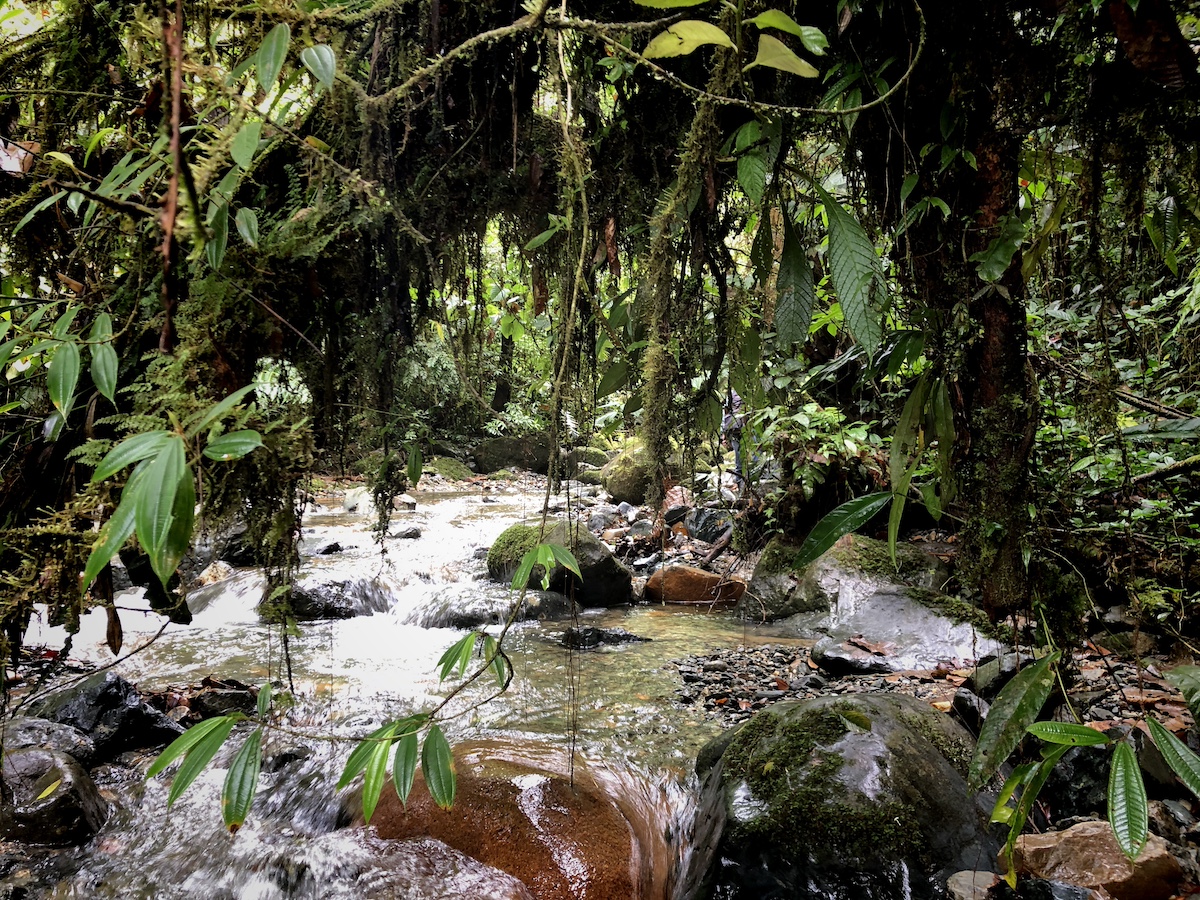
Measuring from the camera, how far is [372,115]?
63.1 inches

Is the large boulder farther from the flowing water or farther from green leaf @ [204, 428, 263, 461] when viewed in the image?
green leaf @ [204, 428, 263, 461]

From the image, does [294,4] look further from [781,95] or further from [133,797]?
[133,797]

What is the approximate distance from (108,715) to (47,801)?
30.9 inches

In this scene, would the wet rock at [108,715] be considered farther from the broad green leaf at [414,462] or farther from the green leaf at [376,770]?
the green leaf at [376,770]

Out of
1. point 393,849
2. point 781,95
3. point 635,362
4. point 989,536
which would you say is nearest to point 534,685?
point 393,849

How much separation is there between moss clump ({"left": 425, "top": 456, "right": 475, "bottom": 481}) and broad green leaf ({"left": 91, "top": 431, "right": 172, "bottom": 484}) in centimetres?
1087

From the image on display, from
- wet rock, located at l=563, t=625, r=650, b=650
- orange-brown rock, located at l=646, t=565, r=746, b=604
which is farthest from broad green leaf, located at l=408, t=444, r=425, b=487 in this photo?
orange-brown rock, located at l=646, t=565, r=746, b=604

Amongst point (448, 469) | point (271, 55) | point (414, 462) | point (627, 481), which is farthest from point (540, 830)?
point (448, 469)

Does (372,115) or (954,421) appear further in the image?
(372,115)

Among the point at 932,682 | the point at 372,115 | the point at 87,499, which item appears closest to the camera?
the point at 87,499

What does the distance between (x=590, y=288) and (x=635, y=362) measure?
10.7 inches

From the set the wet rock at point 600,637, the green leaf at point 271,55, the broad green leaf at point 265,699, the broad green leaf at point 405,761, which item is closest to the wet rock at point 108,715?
the wet rock at point 600,637

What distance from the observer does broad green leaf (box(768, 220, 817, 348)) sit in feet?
4.62

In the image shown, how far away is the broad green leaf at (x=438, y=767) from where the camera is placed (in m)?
1.08
